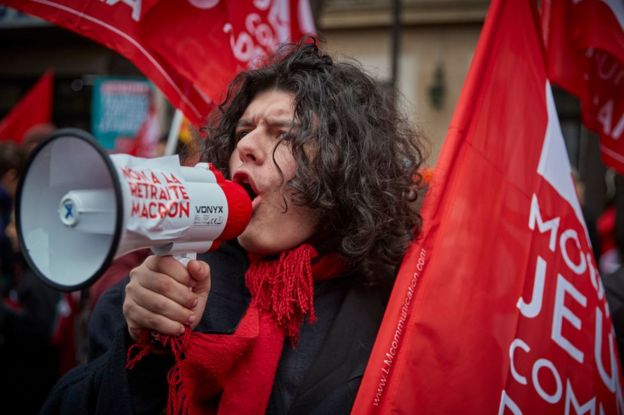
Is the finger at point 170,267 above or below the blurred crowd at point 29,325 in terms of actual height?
above

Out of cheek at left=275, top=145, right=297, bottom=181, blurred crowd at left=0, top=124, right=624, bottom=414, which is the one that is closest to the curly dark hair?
cheek at left=275, top=145, right=297, bottom=181

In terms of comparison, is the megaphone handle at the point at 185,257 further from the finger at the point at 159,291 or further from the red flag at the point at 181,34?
the red flag at the point at 181,34

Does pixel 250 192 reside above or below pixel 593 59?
below

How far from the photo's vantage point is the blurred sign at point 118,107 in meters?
6.30

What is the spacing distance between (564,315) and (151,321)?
93 centimetres

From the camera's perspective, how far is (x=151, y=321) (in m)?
1.00

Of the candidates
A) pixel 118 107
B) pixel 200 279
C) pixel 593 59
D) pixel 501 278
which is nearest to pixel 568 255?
pixel 501 278

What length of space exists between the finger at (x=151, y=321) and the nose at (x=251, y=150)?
0.39 m

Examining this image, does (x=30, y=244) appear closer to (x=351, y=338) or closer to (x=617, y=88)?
(x=351, y=338)

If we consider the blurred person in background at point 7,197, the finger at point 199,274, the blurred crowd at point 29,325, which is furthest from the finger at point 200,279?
the blurred person in background at point 7,197

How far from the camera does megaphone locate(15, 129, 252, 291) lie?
83 centimetres

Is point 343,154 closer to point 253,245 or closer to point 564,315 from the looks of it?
point 253,245

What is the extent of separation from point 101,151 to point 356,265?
0.71m

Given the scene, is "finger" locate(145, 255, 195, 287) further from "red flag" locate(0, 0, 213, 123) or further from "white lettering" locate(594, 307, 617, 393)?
"white lettering" locate(594, 307, 617, 393)
